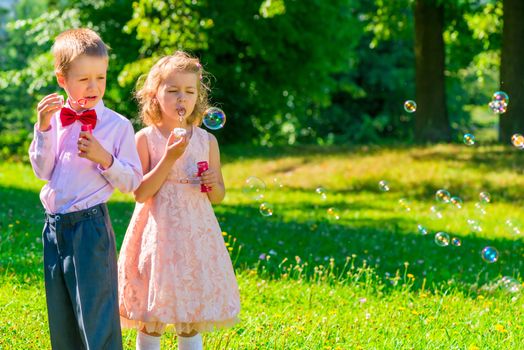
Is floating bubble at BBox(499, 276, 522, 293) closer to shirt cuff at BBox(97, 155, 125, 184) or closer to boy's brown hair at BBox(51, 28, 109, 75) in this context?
shirt cuff at BBox(97, 155, 125, 184)

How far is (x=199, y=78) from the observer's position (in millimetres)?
4266

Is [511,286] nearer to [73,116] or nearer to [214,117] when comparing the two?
[214,117]

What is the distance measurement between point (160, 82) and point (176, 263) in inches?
36.4

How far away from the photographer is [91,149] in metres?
3.60

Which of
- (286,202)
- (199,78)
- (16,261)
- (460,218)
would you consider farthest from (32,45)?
(199,78)

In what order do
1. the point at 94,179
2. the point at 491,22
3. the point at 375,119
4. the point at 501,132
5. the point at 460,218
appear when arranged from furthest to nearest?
the point at 375,119
the point at 491,22
the point at 501,132
the point at 460,218
the point at 94,179

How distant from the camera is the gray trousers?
144 inches

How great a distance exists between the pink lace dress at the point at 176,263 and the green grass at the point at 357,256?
0.71m

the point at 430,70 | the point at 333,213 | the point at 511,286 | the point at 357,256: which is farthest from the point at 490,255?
the point at 430,70

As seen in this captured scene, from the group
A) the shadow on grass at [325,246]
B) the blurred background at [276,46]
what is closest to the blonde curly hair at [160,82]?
the shadow on grass at [325,246]

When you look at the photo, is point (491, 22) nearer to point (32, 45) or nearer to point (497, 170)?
point (497, 170)

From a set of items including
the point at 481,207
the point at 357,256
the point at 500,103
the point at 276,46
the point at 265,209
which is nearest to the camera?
the point at 265,209

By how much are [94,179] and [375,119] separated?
32763mm

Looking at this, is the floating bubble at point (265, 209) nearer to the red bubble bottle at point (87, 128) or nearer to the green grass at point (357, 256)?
the green grass at point (357, 256)
